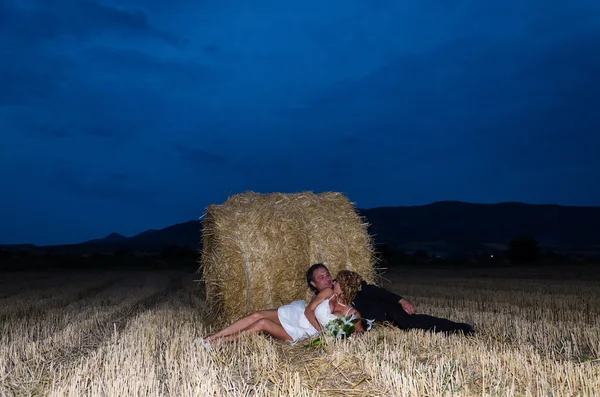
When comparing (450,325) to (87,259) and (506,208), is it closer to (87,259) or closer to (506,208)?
(87,259)

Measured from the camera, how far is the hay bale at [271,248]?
6.70m

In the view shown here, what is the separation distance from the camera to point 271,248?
671 cm

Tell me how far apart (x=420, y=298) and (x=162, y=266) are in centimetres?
2268

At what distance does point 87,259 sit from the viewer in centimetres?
3150

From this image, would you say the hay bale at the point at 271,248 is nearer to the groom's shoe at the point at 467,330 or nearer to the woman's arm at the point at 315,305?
the woman's arm at the point at 315,305

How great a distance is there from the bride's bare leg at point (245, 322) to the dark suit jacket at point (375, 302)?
1038 millimetres

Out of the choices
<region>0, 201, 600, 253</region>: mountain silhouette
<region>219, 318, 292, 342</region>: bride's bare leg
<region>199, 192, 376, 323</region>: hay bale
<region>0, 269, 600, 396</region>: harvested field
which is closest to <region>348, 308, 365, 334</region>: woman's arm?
<region>0, 269, 600, 396</region>: harvested field

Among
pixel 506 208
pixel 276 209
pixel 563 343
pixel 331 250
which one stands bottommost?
pixel 563 343

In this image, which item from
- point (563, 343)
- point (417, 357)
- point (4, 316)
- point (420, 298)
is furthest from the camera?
point (420, 298)

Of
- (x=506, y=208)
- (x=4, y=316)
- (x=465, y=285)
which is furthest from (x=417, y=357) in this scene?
(x=506, y=208)

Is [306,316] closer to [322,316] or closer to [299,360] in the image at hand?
[322,316]

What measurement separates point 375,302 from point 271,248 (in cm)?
139

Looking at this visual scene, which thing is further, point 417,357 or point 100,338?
point 100,338

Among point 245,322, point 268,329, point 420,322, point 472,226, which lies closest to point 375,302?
point 420,322
